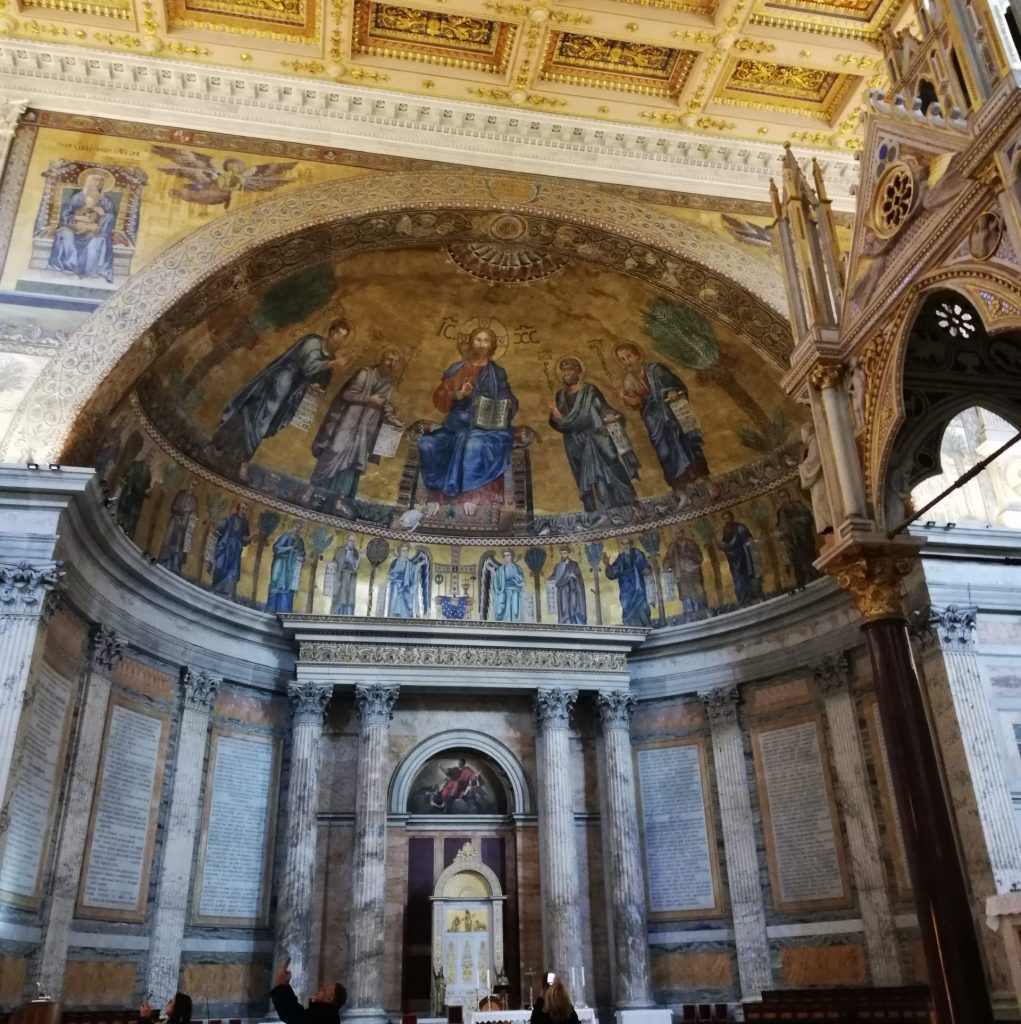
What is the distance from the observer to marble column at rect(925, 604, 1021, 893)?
1236 centimetres

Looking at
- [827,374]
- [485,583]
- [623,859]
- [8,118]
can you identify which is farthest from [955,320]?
[8,118]

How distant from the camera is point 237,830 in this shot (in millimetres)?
16219

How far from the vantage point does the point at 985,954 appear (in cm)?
1218

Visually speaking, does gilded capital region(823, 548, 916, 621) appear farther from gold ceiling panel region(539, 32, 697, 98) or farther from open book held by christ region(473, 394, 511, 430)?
open book held by christ region(473, 394, 511, 430)

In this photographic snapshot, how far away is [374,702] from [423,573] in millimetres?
3043

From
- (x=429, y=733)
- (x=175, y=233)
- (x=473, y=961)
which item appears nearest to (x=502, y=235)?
(x=175, y=233)

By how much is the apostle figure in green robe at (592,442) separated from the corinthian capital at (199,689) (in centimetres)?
819

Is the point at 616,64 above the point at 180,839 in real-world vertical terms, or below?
above

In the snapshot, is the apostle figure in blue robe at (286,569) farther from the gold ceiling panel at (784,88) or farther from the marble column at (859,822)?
the gold ceiling panel at (784,88)

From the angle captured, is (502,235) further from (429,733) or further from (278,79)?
(429,733)

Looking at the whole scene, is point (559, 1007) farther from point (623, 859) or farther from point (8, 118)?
point (8, 118)

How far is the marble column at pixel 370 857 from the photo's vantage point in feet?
50.0

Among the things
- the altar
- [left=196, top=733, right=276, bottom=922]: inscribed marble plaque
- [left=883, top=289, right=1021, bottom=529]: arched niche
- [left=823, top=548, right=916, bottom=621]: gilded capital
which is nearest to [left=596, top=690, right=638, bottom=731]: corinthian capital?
the altar

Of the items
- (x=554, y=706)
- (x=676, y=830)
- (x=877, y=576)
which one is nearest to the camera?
(x=877, y=576)
